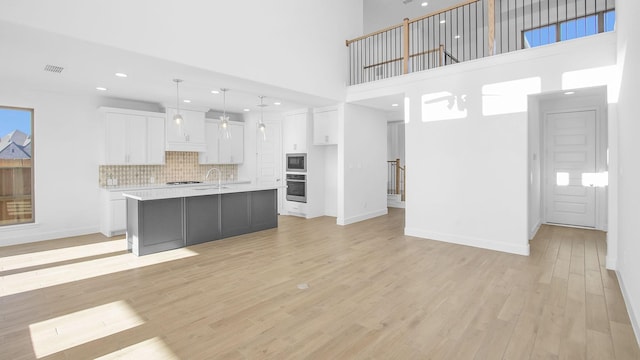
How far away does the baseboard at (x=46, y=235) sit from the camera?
17.2ft

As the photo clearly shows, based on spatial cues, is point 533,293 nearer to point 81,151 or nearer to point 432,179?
point 432,179

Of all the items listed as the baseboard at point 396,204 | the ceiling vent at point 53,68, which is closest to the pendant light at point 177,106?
the ceiling vent at point 53,68

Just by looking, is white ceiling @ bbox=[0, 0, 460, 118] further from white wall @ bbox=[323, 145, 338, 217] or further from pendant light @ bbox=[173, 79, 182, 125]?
white wall @ bbox=[323, 145, 338, 217]

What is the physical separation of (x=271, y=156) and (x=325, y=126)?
177 centimetres

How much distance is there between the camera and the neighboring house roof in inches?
211

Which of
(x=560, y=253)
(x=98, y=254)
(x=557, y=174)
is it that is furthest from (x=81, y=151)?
(x=557, y=174)

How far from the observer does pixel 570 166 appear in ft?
20.3

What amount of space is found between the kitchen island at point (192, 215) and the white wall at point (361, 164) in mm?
1513

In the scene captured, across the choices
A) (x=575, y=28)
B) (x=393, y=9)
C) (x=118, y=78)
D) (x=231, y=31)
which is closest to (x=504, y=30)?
(x=575, y=28)

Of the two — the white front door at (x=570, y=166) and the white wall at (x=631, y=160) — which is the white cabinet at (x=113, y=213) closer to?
the white wall at (x=631, y=160)

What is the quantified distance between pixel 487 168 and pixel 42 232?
7.53m

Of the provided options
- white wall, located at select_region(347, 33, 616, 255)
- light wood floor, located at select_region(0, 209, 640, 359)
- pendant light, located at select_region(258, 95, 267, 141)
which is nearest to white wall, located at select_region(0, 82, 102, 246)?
light wood floor, located at select_region(0, 209, 640, 359)

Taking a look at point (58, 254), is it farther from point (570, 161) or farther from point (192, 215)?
point (570, 161)

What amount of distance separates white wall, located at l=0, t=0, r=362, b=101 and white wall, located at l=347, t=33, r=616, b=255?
5.07 ft
